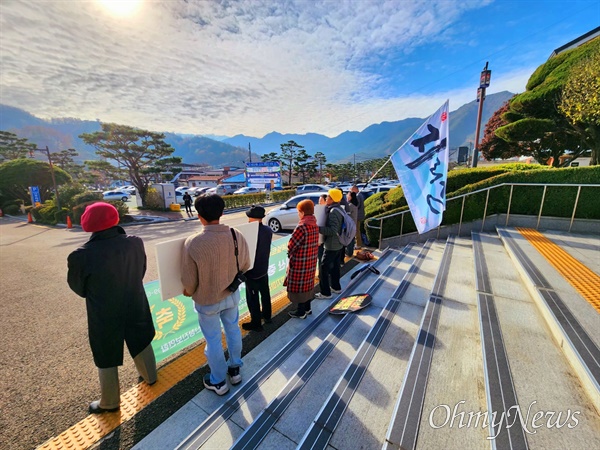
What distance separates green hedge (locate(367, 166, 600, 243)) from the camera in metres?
5.23

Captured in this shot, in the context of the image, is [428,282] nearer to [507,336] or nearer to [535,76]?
[507,336]

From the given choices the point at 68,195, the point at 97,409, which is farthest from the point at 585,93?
the point at 68,195

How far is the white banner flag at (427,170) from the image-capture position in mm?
3879

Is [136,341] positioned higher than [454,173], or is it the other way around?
[454,173]

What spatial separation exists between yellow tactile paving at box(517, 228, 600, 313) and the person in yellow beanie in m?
2.86

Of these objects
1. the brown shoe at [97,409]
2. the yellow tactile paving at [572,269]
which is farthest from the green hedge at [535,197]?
the brown shoe at [97,409]

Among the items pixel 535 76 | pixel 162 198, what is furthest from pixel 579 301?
pixel 162 198

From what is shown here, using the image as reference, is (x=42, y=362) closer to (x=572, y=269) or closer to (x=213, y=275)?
(x=213, y=275)

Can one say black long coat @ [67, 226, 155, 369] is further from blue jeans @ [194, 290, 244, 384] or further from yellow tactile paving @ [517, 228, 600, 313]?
yellow tactile paving @ [517, 228, 600, 313]

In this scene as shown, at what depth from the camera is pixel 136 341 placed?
91.1 inches

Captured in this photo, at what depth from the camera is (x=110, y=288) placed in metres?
2.04

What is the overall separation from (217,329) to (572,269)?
466 cm

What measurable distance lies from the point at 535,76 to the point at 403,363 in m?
15.4

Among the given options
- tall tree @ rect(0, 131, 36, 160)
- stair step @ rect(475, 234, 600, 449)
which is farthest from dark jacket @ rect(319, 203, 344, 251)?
tall tree @ rect(0, 131, 36, 160)
